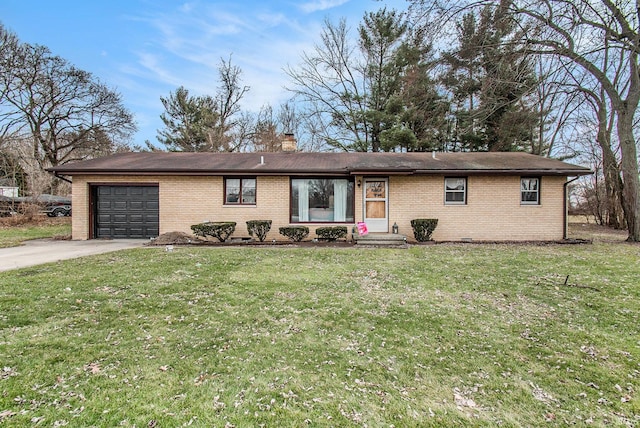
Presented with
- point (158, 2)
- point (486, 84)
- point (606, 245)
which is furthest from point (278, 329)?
point (158, 2)

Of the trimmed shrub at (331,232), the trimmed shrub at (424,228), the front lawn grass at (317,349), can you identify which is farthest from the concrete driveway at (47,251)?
the trimmed shrub at (424,228)

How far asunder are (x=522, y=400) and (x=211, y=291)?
14.7 ft

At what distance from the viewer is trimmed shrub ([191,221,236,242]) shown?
437 inches

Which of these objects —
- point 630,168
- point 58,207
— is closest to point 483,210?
point 630,168

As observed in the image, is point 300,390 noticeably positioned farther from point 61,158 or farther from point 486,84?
point 61,158

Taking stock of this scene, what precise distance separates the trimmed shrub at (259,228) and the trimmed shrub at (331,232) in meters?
1.88

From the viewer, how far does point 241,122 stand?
28672mm

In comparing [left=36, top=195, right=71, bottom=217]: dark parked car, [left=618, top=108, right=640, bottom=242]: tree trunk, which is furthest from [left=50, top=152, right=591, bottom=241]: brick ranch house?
[left=36, top=195, right=71, bottom=217]: dark parked car

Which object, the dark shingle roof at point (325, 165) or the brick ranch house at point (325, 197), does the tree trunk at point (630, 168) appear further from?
the brick ranch house at point (325, 197)

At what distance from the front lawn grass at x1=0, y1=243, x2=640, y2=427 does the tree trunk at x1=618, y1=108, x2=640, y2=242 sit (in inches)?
287

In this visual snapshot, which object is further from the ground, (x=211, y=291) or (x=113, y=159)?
(x=113, y=159)

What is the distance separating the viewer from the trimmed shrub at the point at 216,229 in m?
11.1

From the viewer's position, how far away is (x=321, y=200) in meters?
12.3

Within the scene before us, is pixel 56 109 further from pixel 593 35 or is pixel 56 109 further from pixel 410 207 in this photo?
pixel 593 35
